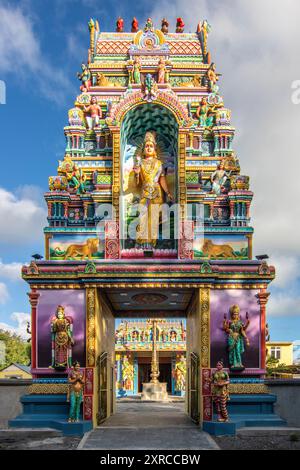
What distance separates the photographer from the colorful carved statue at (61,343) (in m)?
17.8

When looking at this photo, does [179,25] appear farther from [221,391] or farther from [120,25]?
[221,391]

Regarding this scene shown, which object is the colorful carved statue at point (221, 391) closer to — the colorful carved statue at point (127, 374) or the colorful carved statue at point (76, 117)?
the colorful carved statue at point (76, 117)

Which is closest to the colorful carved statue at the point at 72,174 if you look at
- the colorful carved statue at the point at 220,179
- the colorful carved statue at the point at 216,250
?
the colorful carved statue at the point at 220,179

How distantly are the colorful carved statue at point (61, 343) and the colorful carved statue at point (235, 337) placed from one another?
4.98m

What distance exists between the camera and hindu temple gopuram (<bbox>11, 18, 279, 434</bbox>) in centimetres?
1788

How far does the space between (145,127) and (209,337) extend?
28.8 feet

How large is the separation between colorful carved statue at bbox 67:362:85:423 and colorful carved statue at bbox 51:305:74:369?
0.80 metres

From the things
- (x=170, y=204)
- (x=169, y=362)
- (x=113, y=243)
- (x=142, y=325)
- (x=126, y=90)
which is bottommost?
(x=169, y=362)

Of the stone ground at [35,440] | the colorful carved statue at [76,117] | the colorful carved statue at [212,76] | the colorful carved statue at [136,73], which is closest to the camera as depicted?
the stone ground at [35,440]

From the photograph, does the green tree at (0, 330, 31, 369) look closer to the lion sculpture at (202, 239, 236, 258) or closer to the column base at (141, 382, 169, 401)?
the column base at (141, 382, 169, 401)

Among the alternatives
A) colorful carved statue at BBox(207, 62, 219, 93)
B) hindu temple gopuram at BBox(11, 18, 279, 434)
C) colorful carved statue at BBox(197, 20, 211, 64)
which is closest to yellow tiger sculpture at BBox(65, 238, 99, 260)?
hindu temple gopuram at BBox(11, 18, 279, 434)

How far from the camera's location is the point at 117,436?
16266 millimetres
